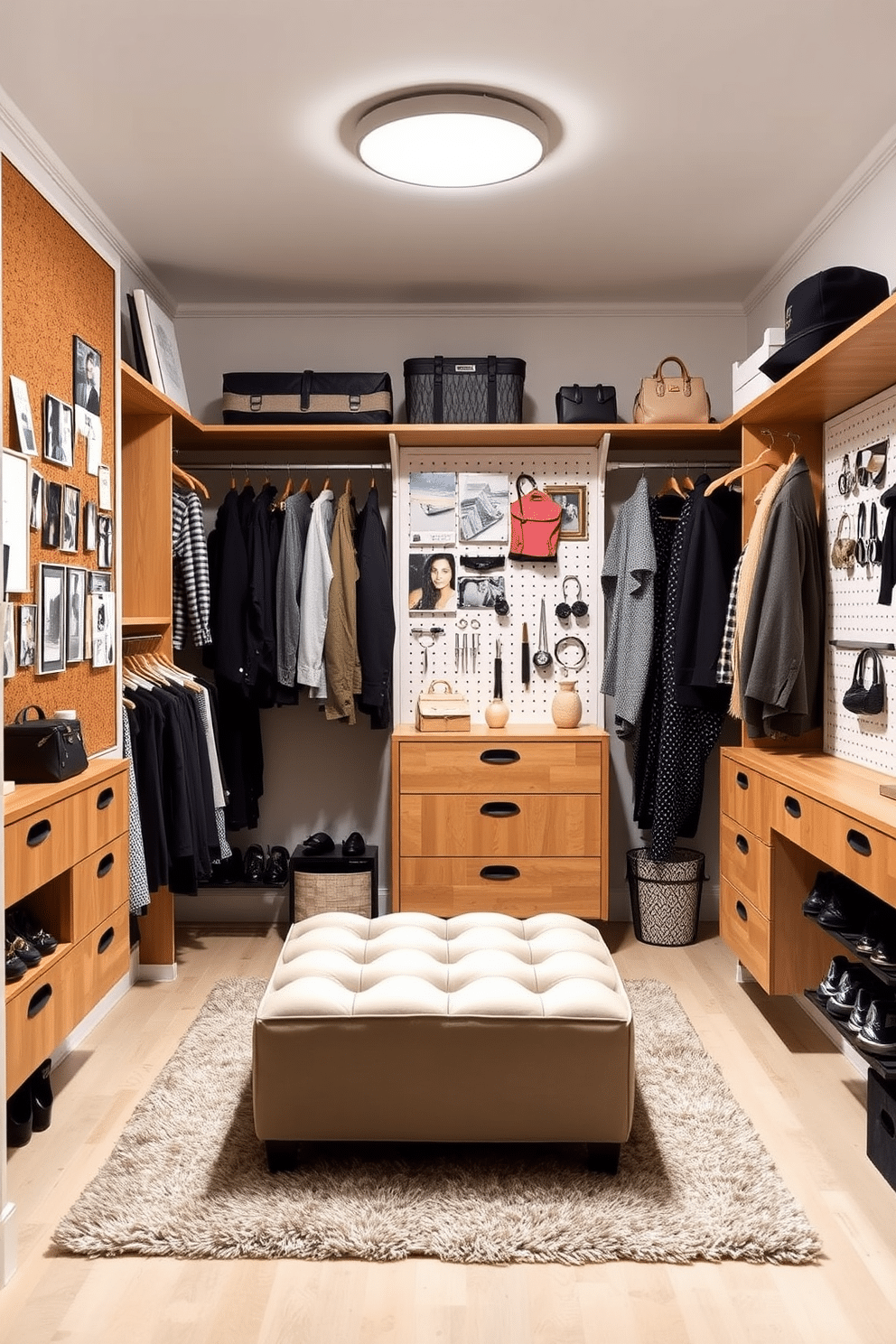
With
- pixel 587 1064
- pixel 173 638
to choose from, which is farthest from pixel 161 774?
pixel 587 1064

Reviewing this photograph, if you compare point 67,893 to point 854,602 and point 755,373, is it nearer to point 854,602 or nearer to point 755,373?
point 854,602

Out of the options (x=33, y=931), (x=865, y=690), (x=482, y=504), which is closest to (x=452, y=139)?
(x=482, y=504)

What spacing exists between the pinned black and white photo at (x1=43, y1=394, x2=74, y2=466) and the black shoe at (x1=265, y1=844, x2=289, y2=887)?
2181mm

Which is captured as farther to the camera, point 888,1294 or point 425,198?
point 425,198

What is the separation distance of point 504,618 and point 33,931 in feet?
8.48

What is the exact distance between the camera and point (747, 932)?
11.5ft

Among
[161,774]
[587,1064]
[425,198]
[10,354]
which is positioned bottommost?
[587,1064]

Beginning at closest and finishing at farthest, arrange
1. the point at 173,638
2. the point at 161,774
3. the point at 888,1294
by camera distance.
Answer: the point at 888,1294, the point at 161,774, the point at 173,638

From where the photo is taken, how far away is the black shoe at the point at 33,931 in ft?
8.23

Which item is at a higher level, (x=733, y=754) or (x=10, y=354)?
(x=10, y=354)

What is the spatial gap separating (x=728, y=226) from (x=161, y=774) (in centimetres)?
276

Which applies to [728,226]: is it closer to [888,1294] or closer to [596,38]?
[596,38]

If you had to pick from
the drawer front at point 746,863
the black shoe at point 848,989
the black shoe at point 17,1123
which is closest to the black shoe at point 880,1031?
the black shoe at point 848,989

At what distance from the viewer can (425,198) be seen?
3.51m
